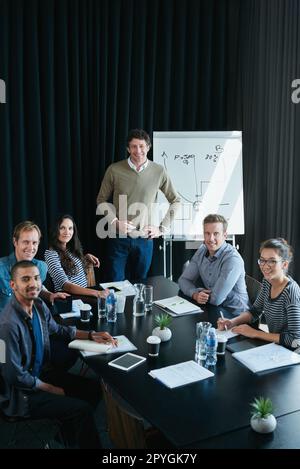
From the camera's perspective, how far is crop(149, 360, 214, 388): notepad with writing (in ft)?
6.73

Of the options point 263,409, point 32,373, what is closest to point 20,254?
point 32,373

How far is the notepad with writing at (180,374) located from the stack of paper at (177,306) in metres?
0.64

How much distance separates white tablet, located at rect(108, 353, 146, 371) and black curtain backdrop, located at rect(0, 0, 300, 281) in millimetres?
2358

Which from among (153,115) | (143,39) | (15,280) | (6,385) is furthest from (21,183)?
(6,385)

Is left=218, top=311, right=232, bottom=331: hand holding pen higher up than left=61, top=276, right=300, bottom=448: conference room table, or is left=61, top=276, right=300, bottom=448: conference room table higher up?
left=218, top=311, right=232, bottom=331: hand holding pen

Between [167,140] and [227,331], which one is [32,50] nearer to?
[167,140]

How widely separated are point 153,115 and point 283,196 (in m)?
1.48

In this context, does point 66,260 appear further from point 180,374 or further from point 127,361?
point 180,374

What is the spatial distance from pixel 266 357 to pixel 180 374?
17.1 inches

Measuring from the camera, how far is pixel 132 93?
15.0 feet

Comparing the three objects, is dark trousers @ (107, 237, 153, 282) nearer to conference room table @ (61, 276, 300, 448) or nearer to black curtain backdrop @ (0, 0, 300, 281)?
black curtain backdrop @ (0, 0, 300, 281)

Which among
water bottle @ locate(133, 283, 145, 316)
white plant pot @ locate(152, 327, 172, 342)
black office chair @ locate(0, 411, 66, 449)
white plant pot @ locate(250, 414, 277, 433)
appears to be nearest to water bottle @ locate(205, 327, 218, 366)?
white plant pot @ locate(152, 327, 172, 342)

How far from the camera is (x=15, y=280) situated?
230 centimetres

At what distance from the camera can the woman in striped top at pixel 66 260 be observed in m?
3.32
